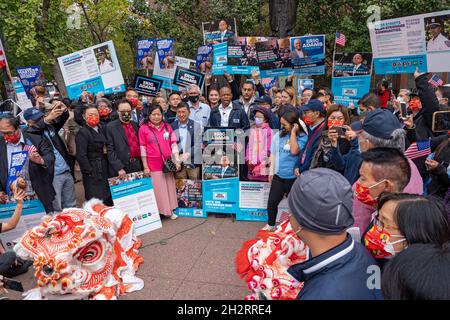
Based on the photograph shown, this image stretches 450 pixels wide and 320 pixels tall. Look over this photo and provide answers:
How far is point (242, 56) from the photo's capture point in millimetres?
7176

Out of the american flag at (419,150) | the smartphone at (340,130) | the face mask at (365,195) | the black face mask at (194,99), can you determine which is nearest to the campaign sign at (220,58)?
the black face mask at (194,99)

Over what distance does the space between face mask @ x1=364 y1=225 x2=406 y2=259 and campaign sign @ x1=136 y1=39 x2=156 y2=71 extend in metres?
7.51

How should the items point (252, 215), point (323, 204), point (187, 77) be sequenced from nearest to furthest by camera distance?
point (323, 204), point (252, 215), point (187, 77)

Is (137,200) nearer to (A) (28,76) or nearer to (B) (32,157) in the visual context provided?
(B) (32,157)

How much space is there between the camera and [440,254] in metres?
1.26

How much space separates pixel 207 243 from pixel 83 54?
3.90 m

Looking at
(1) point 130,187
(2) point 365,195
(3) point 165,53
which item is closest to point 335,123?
(2) point 365,195

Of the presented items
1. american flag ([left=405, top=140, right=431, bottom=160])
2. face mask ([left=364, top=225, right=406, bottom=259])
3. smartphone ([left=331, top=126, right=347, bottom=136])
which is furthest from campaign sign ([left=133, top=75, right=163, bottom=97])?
face mask ([left=364, top=225, right=406, bottom=259])

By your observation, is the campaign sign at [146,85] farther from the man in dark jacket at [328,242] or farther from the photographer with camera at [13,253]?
the man in dark jacket at [328,242]

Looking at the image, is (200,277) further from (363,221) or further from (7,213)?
(7,213)

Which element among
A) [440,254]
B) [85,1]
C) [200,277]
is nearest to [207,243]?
[200,277]

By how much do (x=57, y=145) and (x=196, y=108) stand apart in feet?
8.53

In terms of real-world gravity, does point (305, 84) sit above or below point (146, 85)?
below

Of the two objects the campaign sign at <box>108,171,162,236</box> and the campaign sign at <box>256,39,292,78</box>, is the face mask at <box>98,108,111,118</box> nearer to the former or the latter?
the campaign sign at <box>108,171,162,236</box>
